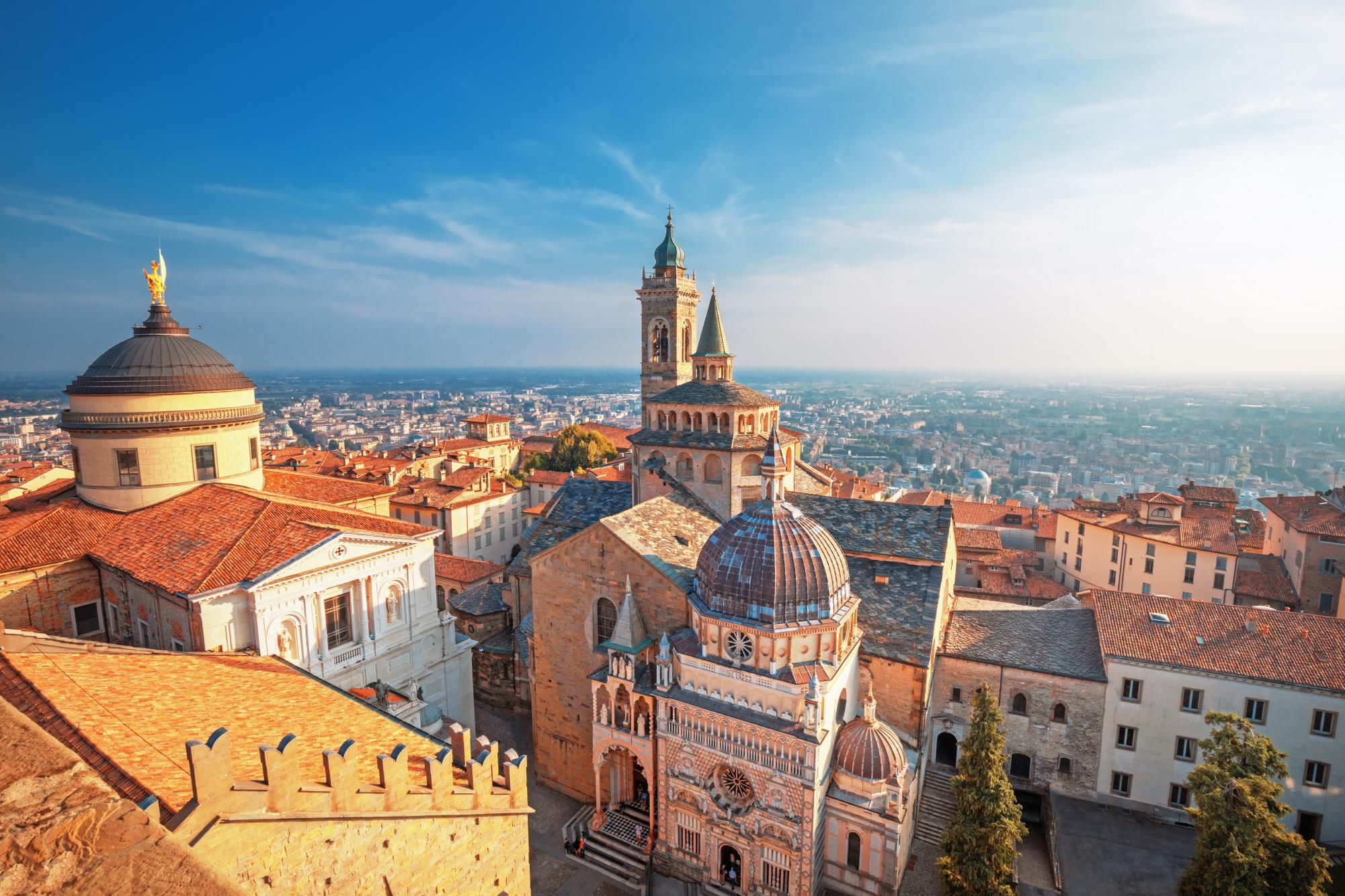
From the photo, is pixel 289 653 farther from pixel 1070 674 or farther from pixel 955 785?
pixel 1070 674

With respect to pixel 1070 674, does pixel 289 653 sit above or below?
above

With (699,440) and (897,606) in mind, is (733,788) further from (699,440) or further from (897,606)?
(699,440)

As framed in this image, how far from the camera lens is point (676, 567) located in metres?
23.2

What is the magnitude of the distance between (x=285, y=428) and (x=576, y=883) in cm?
20539

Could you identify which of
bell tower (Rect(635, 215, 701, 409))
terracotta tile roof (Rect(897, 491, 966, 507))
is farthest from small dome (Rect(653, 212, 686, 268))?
terracotta tile roof (Rect(897, 491, 966, 507))

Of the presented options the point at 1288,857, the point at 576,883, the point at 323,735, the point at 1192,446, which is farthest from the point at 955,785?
the point at 1192,446

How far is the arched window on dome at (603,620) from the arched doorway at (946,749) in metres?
14.8

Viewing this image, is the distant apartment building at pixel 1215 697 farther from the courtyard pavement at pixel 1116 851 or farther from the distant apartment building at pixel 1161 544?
the distant apartment building at pixel 1161 544

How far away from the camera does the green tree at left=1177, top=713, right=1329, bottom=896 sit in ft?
56.2

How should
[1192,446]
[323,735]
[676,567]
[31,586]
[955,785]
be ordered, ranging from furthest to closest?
[1192,446]
[676,567]
[31,586]
[955,785]
[323,735]

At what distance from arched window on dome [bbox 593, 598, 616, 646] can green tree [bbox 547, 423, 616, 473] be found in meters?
48.7

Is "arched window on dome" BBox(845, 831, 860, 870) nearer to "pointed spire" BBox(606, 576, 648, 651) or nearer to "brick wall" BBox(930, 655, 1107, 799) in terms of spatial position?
"brick wall" BBox(930, 655, 1107, 799)

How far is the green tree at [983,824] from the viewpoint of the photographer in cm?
1888

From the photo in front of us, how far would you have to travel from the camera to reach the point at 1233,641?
24.3m
